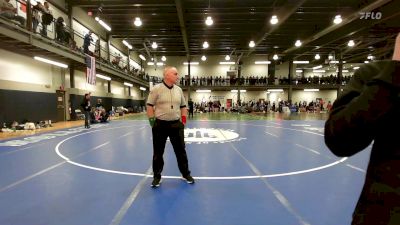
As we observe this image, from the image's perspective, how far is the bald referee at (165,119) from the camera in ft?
16.1

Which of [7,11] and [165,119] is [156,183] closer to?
[165,119]

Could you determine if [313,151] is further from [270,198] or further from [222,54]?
[222,54]

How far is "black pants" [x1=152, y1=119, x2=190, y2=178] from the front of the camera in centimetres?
492

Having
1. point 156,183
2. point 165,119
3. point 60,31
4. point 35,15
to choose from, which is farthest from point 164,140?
point 60,31

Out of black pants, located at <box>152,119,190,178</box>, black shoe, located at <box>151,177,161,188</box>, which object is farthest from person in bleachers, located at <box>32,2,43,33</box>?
black shoe, located at <box>151,177,161,188</box>

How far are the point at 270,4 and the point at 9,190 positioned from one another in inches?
822

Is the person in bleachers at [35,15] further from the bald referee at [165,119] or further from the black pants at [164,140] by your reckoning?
the black pants at [164,140]

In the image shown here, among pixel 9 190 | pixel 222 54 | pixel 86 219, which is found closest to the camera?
pixel 86 219

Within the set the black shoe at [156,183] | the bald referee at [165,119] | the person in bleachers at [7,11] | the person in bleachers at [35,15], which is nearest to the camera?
the black shoe at [156,183]

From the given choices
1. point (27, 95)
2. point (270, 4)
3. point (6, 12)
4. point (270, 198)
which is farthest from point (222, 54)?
point (270, 198)

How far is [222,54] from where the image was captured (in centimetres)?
4234

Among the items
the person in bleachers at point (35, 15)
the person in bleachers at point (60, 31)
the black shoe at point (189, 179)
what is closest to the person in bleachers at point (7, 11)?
the person in bleachers at point (35, 15)

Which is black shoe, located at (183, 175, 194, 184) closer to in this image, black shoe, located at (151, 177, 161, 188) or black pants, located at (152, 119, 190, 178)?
black pants, located at (152, 119, 190, 178)

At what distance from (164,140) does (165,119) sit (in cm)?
38
